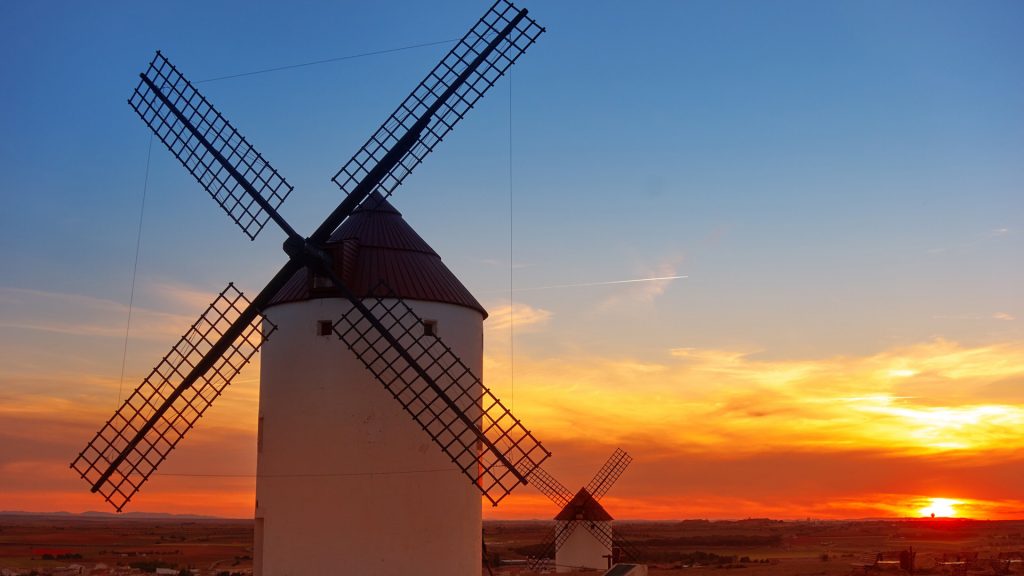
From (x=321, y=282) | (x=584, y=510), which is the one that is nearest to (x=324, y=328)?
(x=321, y=282)

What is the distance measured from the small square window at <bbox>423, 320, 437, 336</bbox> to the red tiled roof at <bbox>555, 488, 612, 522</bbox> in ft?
57.2

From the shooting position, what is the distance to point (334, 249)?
728 inches

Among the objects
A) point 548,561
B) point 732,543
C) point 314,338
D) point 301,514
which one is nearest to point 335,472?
point 301,514

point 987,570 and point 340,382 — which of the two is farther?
point 987,570

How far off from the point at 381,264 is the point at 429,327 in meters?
1.55

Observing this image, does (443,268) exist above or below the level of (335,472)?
above

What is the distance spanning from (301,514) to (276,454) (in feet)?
4.23

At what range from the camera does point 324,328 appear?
18391mm

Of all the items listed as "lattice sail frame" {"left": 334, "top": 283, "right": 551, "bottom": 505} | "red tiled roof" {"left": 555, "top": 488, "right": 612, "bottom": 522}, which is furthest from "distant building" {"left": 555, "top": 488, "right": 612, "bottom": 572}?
"lattice sail frame" {"left": 334, "top": 283, "right": 551, "bottom": 505}

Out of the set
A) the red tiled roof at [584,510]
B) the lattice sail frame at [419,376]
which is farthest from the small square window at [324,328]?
the red tiled roof at [584,510]

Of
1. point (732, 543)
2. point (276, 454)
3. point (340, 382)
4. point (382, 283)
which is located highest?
point (382, 283)

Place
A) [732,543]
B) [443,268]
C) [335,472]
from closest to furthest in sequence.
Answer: [335,472]
[443,268]
[732,543]

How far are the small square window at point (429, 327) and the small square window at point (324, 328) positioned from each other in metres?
1.74

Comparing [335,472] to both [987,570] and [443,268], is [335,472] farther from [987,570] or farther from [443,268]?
[987,570]
